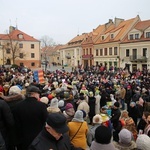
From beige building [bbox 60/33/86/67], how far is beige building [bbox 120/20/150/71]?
17195 mm

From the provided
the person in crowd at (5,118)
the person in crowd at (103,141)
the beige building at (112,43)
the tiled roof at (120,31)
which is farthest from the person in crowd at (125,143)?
the tiled roof at (120,31)

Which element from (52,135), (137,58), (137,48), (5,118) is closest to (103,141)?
(52,135)

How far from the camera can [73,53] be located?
57.3 metres

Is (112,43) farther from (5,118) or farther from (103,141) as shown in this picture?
(103,141)

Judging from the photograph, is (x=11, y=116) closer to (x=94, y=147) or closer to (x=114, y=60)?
(x=94, y=147)

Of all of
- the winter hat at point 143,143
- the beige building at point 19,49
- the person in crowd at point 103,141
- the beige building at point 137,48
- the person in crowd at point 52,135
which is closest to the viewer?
the person in crowd at point 52,135

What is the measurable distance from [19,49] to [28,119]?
5130 cm

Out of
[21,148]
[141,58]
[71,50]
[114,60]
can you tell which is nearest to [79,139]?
[21,148]

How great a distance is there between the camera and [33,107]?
144 inches

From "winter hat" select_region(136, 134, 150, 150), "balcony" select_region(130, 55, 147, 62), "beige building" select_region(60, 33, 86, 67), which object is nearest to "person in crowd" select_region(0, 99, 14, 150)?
"winter hat" select_region(136, 134, 150, 150)

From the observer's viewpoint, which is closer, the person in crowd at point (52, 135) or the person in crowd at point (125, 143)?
the person in crowd at point (52, 135)

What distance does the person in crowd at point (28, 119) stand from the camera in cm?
363

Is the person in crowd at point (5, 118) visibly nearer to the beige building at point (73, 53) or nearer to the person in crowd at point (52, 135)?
the person in crowd at point (52, 135)

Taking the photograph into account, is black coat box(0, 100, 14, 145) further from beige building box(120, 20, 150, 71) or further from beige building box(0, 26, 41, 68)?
beige building box(0, 26, 41, 68)
